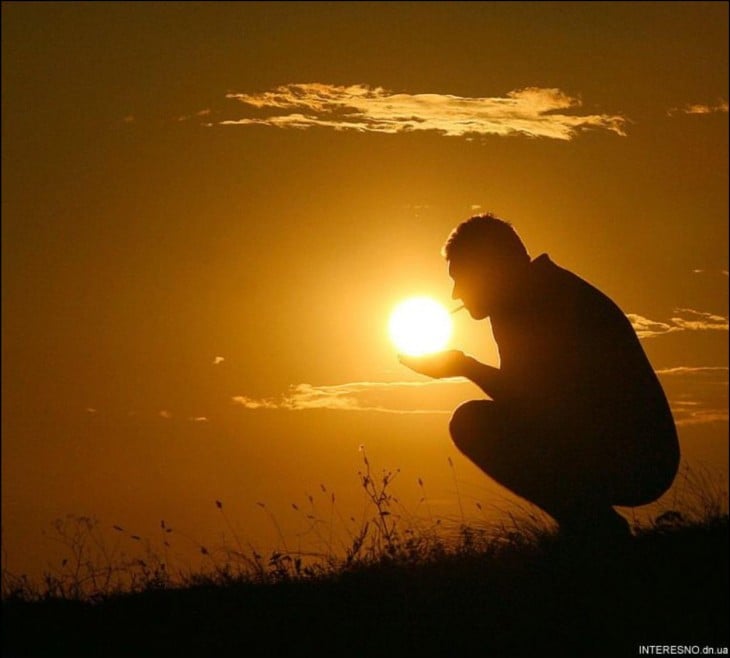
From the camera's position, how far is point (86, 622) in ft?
25.0

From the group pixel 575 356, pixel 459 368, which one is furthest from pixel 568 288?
pixel 459 368

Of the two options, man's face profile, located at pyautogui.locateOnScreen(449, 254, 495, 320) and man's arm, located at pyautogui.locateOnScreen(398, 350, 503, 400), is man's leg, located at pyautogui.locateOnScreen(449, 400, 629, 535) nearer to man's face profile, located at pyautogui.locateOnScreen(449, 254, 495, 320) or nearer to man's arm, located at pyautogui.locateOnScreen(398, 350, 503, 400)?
man's arm, located at pyautogui.locateOnScreen(398, 350, 503, 400)

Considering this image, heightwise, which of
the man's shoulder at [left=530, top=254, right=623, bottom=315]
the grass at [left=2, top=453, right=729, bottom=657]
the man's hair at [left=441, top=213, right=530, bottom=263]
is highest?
the man's hair at [left=441, top=213, right=530, bottom=263]

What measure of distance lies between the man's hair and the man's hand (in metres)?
0.62

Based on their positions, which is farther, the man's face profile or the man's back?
the man's face profile

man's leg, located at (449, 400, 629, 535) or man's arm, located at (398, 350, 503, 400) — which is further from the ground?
man's arm, located at (398, 350, 503, 400)

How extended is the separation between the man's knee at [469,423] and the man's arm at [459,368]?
0.10 metres

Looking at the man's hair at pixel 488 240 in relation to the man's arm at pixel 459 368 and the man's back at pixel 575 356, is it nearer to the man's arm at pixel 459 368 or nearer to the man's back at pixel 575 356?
the man's back at pixel 575 356

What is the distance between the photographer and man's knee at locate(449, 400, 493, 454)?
7434mm

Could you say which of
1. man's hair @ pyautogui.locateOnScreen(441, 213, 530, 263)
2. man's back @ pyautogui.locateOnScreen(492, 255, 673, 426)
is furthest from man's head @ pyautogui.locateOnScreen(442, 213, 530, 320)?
man's back @ pyautogui.locateOnScreen(492, 255, 673, 426)

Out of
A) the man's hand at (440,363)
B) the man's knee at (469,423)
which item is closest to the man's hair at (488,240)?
the man's hand at (440,363)

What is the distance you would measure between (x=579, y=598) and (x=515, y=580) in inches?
18.8

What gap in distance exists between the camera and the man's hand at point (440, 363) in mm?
7508

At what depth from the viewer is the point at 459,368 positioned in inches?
295
